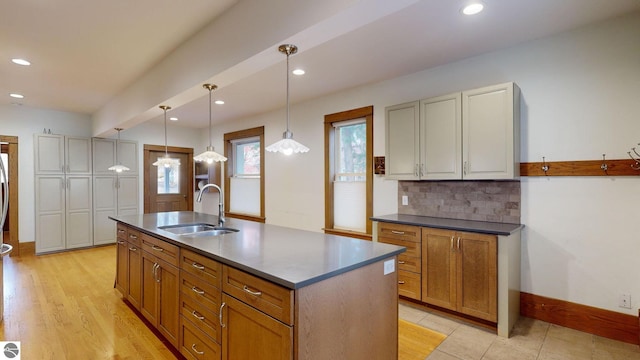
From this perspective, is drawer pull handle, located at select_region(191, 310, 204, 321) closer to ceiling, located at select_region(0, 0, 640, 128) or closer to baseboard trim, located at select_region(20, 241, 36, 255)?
ceiling, located at select_region(0, 0, 640, 128)

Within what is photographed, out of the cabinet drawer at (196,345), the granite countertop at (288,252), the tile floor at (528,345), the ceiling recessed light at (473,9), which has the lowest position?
the tile floor at (528,345)

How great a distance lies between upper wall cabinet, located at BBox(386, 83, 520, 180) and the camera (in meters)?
2.73

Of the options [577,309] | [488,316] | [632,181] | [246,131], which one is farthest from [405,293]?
Result: [246,131]

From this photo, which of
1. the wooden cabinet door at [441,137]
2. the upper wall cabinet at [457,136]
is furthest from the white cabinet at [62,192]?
the wooden cabinet door at [441,137]

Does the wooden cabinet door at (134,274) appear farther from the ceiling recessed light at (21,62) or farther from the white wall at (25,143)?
the white wall at (25,143)

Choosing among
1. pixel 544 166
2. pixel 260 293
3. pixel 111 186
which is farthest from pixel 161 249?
pixel 111 186

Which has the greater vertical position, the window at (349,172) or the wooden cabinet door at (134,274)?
the window at (349,172)

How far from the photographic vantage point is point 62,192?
18.0ft

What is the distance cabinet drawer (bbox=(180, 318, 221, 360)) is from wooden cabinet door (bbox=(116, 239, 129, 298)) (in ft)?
4.78

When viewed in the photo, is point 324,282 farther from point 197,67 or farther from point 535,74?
point 535,74

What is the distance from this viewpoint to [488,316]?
8.65ft

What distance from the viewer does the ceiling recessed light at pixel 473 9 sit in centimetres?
217

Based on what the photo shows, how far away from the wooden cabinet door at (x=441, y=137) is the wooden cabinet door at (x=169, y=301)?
250cm

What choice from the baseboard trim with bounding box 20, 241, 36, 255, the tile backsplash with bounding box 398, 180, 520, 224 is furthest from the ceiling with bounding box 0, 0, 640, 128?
the baseboard trim with bounding box 20, 241, 36, 255
